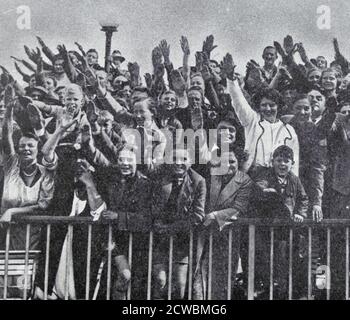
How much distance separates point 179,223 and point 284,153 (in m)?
0.98

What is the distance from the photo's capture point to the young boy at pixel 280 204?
14.4 ft

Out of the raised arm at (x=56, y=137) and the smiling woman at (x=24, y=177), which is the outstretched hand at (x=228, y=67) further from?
the smiling woman at (x=24, y=177)

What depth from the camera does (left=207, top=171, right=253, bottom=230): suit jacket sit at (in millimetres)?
4414

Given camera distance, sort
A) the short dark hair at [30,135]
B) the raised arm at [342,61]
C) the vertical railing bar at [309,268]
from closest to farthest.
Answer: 1. the vertical railing bar at [309,268]
2. the short dark hair at [30,135]
3. the raised arm at [342,61]

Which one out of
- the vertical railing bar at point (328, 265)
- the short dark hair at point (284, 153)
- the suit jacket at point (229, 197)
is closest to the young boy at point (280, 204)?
the short dark hair at point (284, 153)

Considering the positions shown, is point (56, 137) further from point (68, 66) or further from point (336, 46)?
point (336, 46)

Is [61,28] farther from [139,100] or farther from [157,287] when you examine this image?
[157,287]

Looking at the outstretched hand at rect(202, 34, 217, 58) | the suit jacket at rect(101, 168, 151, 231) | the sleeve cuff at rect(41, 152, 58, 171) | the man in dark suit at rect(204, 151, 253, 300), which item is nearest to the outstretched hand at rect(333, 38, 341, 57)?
the outstretched hand at rect(202, 34, 217, 58)

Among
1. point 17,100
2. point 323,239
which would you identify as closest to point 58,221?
point 17,100

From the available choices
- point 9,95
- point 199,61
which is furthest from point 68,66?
point 199,61

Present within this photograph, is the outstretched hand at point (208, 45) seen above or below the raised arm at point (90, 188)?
above

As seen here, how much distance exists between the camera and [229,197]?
14.6 feet

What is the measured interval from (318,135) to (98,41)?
189 centimetres

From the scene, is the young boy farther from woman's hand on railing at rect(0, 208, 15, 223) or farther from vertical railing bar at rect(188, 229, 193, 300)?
woman's hand on railing at rect(0, 208, 15, 223)
